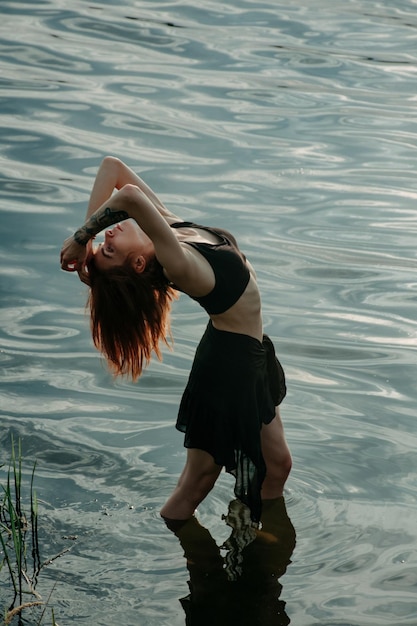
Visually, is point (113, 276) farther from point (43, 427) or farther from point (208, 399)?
point (43, 427)

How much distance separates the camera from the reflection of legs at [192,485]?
5.53 metres

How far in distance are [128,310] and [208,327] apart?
41 centimetres

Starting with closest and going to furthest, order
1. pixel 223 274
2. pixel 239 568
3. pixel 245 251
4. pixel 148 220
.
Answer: pixel 148 220
pixel 223 274
pixel 239 568
pixel 245 251

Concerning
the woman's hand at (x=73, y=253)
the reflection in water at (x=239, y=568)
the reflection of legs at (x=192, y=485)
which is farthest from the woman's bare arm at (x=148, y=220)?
the reflection in water at (x=239, y=568)

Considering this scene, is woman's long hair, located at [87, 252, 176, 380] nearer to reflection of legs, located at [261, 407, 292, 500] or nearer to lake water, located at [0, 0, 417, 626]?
reflection of legs, located at [261, 407, 292, 500]

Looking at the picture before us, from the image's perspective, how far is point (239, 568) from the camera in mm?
5699

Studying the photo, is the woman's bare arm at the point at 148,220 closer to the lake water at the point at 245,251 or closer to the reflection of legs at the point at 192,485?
the reflection of legs at the point at 192,485

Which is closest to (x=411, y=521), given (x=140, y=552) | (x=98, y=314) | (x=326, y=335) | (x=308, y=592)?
(x=308, y=592)

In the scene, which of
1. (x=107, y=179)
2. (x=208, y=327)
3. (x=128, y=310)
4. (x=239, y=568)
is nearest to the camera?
(x=128, y=310)

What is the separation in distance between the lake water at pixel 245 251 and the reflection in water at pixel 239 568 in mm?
46

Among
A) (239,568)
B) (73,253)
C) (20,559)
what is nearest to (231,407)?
(239,568)

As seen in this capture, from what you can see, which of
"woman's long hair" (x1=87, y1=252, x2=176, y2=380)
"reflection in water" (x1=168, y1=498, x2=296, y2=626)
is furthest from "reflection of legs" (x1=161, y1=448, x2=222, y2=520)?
"woman's long hair" (x1=87, y1=252, x2=176, y2=380)

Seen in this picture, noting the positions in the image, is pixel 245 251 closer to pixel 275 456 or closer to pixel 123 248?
pixel 275 456

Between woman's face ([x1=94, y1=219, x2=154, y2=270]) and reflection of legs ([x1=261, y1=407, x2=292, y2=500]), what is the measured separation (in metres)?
1.12
